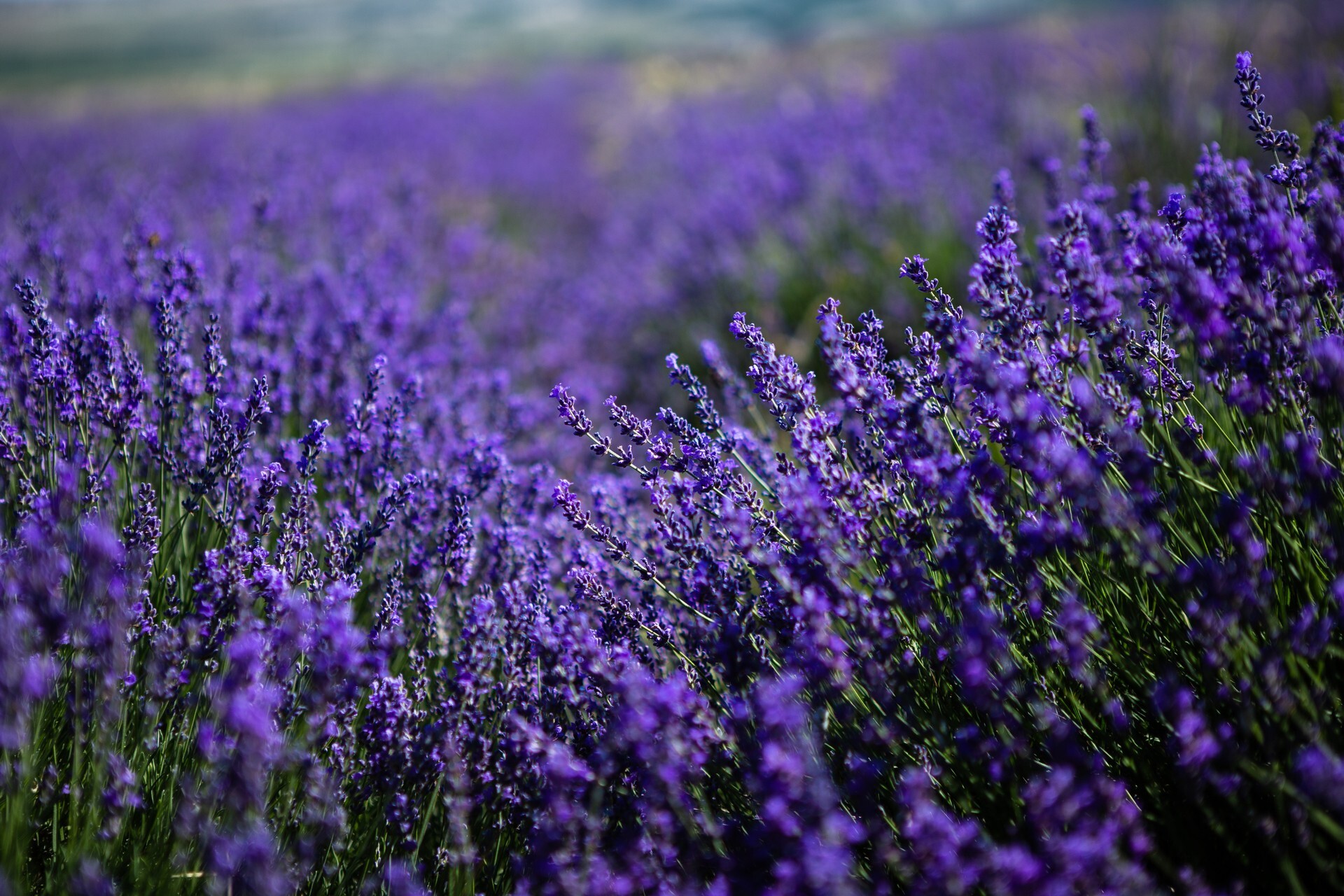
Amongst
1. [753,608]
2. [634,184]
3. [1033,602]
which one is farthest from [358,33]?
[1033,602]

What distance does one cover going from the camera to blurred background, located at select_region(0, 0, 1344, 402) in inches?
165

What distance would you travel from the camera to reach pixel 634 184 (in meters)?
8.63

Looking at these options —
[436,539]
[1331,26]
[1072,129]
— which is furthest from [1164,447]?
[1331,26]

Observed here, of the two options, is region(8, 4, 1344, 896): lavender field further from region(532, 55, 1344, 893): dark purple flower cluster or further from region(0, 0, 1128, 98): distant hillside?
region(0, 0, 1128, 98): distant hillside

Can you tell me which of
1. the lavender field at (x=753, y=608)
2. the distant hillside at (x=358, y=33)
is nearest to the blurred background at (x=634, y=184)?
the lavender field at (x=753, y=608)

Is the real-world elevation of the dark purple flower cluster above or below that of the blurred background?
below

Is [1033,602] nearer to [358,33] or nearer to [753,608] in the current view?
[753,608]

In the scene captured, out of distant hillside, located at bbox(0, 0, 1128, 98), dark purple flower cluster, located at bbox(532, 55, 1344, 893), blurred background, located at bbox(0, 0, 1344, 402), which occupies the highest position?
distant hillside, located at bbox(0, 0, 1128, 98)

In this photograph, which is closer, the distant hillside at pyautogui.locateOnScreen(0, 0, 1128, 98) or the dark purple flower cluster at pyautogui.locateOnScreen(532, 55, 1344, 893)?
the dark purple flower cluster at pyautogui.locateOnScreen(532, 55, 1344, 893)

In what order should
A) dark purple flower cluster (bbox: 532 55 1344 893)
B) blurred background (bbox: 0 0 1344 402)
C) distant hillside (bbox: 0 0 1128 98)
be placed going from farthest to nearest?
distant hillside (bbox: 0 0 1128 98), blurred background (bbox: 0 0 1344 402), dark purple flower cluster (bbox: 532 55 1344 893)

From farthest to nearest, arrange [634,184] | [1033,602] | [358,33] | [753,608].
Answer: [358,33] → [634,184] → [753,608] → [1033,602]

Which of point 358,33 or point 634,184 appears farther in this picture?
point 358,33

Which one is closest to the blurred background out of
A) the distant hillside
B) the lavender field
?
the lavender field

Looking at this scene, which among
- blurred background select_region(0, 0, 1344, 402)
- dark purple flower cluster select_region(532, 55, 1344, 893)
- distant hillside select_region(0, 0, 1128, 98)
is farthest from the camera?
distant hillside select_region(0, 0, 1128, 98)
